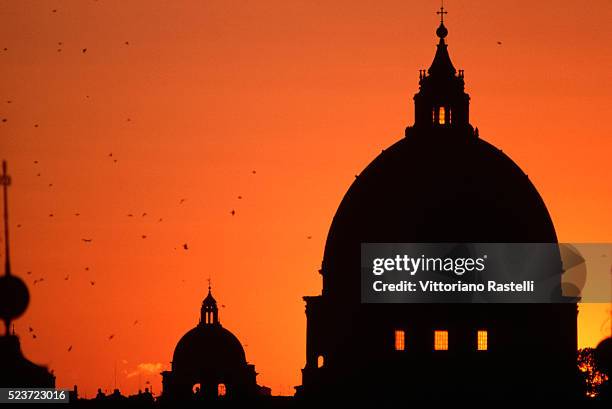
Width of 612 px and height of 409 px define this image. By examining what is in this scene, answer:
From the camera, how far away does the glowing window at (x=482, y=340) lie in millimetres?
108812

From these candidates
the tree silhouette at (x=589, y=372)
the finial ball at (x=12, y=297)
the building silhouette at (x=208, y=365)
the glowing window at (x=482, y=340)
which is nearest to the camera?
the finial ball at (x=12, y=297)

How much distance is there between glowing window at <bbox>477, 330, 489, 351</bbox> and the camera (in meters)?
109

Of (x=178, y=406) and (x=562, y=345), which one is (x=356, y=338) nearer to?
(x=562, y=345)

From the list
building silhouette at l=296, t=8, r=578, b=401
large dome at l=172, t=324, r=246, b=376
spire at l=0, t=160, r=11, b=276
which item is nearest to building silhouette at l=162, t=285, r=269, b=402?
large dome at l=172, t=324, r=246, b=376

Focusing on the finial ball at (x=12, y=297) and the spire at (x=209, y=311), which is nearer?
the finial ball at (x=12, y=297)

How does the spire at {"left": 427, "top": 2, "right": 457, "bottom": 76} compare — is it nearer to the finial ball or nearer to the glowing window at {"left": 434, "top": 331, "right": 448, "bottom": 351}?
the glowing window at {"left": 434, "top": 331, "right": 448, "bottom": 351}

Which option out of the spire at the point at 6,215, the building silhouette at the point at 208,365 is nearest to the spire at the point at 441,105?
the building silhouette at the point at 208,365

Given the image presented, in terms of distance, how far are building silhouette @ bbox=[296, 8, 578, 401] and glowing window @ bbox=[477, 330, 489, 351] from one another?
0.07 m

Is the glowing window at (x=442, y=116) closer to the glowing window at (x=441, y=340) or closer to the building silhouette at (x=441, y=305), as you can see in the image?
the building silhouette at (x=441, y=305)

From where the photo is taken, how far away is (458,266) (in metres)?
107

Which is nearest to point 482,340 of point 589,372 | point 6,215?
point 589,372

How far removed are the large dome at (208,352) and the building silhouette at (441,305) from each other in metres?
33.9

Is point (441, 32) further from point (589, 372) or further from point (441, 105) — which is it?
point (589, 372)

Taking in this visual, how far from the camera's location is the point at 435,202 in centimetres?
11050
